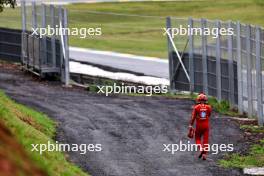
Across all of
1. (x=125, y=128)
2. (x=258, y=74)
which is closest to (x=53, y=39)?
(x=258, y=74)

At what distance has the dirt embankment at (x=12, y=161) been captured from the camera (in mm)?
7750

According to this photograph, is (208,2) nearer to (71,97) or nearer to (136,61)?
(136,61)

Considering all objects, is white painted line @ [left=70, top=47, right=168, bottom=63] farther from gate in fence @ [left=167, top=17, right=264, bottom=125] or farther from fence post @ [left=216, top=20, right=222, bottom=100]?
fence post @ [left=216, top=20, right=222, bottom=100]

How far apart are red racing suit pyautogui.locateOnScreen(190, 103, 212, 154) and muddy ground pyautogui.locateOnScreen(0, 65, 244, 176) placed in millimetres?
367

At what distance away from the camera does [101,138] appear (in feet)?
67.3

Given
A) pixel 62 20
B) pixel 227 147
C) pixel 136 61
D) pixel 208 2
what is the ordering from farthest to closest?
1. pixel 208 2
2. pixel 136 61
3. pixel 62 20
4. pixel 227 147

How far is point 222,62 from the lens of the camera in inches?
1118

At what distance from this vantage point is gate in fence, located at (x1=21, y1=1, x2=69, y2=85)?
109 feet

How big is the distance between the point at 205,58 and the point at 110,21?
2327cm

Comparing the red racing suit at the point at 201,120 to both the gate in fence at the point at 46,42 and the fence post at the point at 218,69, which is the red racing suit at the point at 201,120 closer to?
the fence post at the point at 218,69

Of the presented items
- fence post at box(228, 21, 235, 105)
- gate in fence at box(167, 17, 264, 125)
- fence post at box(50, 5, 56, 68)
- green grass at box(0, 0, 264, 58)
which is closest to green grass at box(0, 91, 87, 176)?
gate in fence at box(167, 17, 264, 125)

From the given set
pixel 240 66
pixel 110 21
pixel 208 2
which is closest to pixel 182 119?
pixel 240 66

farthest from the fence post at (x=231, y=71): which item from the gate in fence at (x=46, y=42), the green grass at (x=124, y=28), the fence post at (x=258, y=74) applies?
the green grass at (x=124, y=28)

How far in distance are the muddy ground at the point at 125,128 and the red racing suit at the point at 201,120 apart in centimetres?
37
